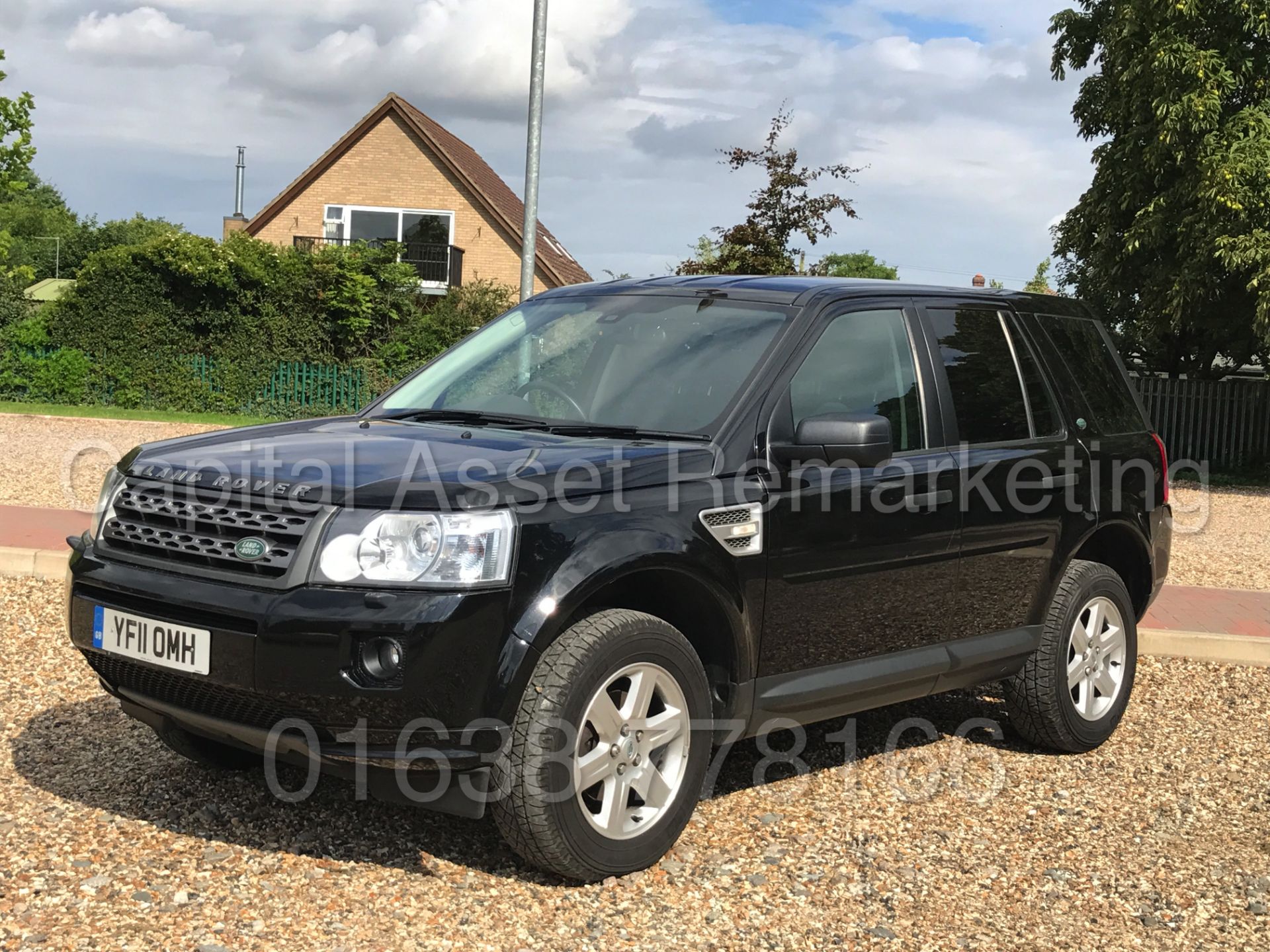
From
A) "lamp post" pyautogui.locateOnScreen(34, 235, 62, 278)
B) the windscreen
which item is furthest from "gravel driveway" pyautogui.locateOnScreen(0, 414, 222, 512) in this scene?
"lamp post" pyautogui.locateOnScreen(34, 235, 62, 278)

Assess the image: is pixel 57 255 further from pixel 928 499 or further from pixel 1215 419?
pixel 928 499

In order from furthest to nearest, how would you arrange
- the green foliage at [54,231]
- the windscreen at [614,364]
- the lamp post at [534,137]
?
the green foliage at [54,231]
the lamp post at [534,137]
the windscreen at [614,364]

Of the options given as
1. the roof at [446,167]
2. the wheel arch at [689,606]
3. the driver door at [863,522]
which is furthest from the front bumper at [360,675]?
the roof at [446,167]

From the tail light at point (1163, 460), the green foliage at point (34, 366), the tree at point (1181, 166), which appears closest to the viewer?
the tail light at point (1163, 460)

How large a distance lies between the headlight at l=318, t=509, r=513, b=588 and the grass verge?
22085 mm

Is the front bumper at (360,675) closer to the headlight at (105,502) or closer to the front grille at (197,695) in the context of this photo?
the front grille at (197,695)

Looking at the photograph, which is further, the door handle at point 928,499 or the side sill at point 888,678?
the door handle at point 928,499

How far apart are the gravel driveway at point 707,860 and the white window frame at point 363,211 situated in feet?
117

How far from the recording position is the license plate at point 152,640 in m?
3.97

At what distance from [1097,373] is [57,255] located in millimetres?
91431

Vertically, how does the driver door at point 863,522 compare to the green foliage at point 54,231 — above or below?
below

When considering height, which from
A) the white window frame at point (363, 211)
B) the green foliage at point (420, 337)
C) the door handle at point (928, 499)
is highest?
the white window frame at point (363, 211)

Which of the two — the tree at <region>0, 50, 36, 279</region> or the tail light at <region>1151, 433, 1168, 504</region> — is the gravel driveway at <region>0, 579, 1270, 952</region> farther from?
the tree at <region>0, 50, 36, 279</region>

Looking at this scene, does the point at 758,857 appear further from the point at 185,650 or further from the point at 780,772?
the point at 185,650
